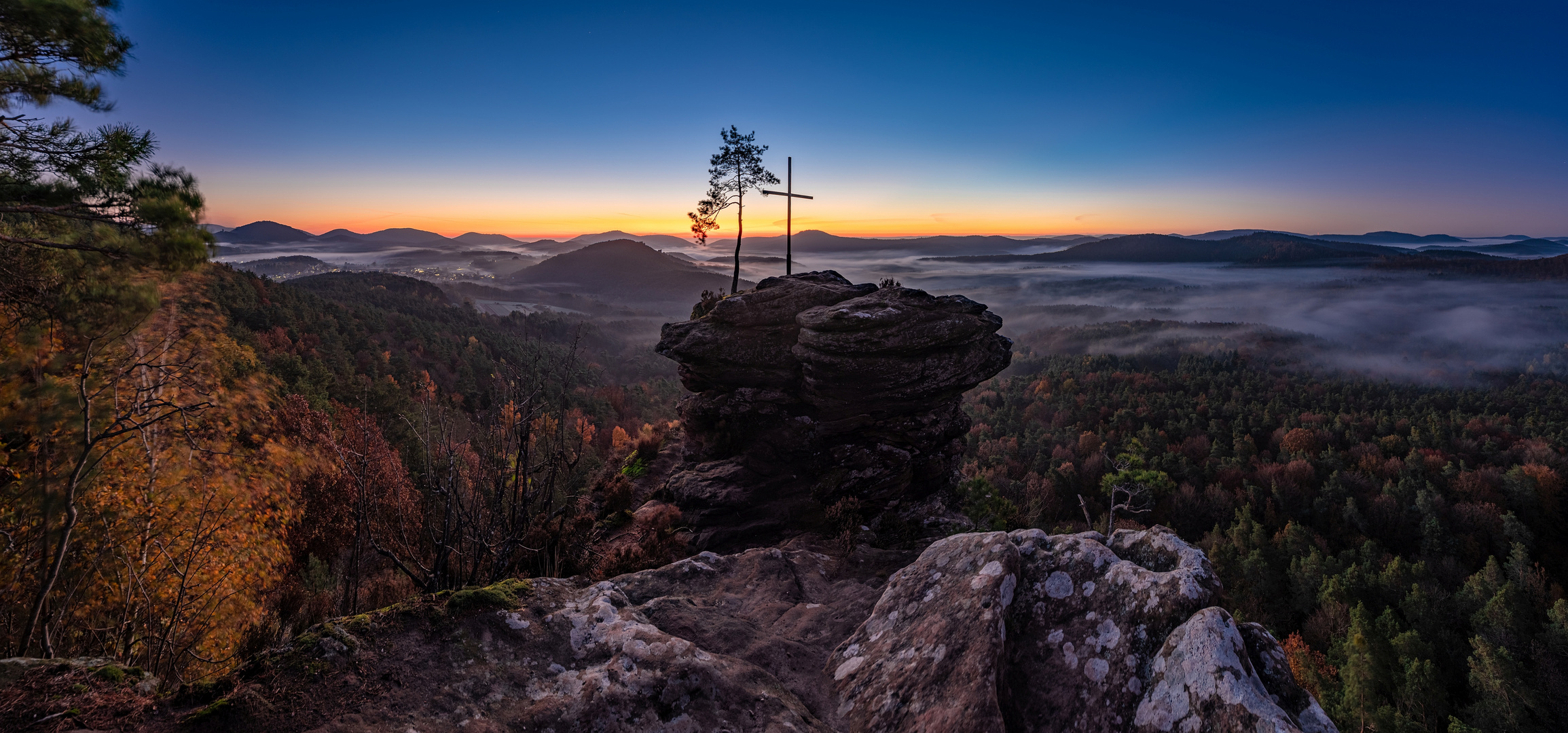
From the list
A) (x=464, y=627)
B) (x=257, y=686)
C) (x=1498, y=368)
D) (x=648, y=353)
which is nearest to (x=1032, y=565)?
(x=464, y=627)

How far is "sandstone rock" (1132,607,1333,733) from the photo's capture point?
3973 mm

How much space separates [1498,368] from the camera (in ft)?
620

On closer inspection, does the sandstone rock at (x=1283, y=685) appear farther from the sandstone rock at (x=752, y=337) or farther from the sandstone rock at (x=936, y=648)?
the sandstone rock at (x=752, y=337)

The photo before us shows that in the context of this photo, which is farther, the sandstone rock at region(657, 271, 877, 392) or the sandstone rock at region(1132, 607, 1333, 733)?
→ the sandstone rock at region(657, 271, 877, 392)

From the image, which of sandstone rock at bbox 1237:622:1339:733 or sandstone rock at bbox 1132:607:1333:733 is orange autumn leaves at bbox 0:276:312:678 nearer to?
sandstone rock at bbox 1132:607:1333:733

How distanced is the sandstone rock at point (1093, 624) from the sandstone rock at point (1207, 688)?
0.86 ft

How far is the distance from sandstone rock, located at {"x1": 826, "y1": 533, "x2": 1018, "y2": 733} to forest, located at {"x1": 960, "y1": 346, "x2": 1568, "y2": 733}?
7.99 metres

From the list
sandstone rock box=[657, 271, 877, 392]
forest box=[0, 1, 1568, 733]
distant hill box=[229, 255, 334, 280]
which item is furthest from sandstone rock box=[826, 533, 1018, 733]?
distant hill box=[229, 255, 334, 280]

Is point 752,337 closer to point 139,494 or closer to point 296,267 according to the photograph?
point 139,494

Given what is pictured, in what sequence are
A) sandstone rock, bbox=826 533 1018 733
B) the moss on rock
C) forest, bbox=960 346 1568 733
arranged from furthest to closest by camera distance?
forest, bbox=960 346 1568 733, the moss on rock, sandstone rock, bbox=826 533 1018 733

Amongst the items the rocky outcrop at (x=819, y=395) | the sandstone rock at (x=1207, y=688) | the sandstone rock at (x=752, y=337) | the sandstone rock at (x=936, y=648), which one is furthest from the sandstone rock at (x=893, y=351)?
the sandstone rock at (x=1207, y=688)

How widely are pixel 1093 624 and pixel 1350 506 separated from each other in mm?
94889

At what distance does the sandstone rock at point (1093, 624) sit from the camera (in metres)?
4.92

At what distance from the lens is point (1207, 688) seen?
4.25 meters
